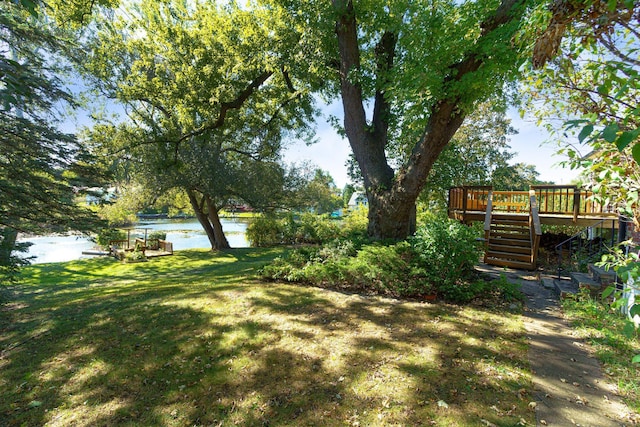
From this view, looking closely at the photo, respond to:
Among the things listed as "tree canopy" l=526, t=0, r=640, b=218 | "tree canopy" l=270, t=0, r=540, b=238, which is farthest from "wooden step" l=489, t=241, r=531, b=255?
"tree canopy" l=526, t=0, r=640, b=218

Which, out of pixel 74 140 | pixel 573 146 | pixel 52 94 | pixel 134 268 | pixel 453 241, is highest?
pixel 52 94

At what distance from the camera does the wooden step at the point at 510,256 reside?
8523 mm

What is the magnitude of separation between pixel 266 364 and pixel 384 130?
708cm

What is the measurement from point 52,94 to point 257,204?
10.7m

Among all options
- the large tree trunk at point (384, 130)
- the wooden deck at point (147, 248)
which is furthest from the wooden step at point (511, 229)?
the wooden deck at point (147, 248)

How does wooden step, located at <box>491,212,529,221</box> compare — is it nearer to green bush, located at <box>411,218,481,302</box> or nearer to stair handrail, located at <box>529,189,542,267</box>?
stair handrail, located at <box>529,189,542,267</box>

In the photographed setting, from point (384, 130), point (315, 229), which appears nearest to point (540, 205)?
point (384, 130)

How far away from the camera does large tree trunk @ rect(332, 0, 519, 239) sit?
227 inches

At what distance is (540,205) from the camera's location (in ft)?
34.3

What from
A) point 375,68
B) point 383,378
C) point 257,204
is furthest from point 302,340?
point 257,204

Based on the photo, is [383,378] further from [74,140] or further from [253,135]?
[253,135]

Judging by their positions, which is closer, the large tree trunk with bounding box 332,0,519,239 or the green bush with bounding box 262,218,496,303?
the green bush with bounding box 262,218,496,303

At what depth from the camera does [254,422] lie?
245 centimetres

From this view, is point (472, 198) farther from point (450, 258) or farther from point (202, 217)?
point (202, 217)
